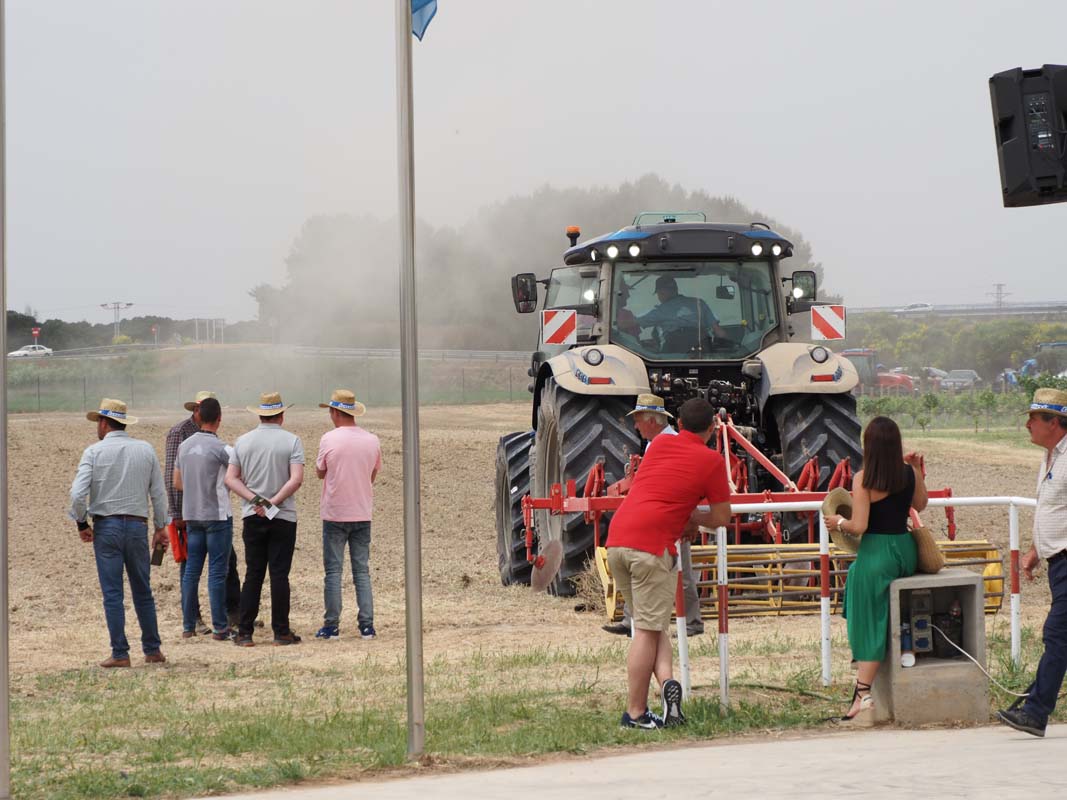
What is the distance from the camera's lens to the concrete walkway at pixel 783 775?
18.5ft

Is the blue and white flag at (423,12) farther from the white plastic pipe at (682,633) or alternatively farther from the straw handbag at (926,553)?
the straw handbag at (926,553)

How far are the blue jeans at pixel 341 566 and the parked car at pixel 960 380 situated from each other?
159ft

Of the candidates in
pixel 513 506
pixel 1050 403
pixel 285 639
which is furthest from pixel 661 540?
pixel 513 506

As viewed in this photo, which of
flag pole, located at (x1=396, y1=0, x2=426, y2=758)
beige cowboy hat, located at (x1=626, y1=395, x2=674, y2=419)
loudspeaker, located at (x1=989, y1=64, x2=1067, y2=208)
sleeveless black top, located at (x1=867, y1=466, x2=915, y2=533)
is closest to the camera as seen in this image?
flag pole, located at (x1=396, y1=0, x2=426, y2=758)

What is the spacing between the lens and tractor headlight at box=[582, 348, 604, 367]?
11344 mm

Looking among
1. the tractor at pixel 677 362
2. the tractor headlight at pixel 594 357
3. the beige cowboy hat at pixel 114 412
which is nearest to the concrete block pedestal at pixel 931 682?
the tractor at pixel 677 362

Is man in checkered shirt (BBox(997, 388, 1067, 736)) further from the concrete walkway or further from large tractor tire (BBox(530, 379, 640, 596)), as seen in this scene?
Result: large tractor tire (BBox(530, 379, 640, 596))

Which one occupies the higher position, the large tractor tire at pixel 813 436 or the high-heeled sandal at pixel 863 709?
the large tractor tire at pixel 813 436

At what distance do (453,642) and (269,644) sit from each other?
51.1 inches

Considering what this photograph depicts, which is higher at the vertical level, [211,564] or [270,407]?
[270,407]

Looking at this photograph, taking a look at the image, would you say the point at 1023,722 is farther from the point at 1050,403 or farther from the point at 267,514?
the point at 267,514

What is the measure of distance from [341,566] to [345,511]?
381mm

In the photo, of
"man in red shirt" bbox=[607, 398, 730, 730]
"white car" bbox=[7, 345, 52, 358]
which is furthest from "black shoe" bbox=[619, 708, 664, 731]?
"white car" bbox=[7, 345, 52, 358]

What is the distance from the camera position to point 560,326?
477 inches
